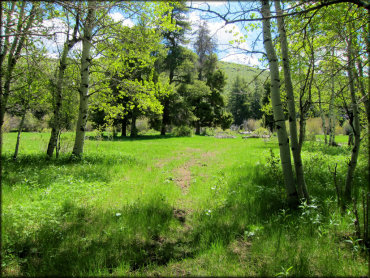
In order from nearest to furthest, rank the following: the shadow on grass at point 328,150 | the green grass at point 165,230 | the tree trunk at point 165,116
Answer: the green grass at point 165,230 → the shadow on grass at point 328,150 → the tree trunk at point 165,116

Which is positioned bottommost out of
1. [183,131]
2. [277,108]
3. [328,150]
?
[328,150]

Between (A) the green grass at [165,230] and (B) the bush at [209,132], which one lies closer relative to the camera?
(A) the green grass at [165,230]

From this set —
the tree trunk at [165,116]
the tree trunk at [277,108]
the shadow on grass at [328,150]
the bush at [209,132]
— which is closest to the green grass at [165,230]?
the tree trunk at [277,108]

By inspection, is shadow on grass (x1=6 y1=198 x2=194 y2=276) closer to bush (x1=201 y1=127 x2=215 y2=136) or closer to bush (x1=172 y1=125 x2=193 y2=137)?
bush (x1=172 y1=125 x2=193 y2=137)

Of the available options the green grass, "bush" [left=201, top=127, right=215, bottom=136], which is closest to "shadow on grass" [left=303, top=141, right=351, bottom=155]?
the green grass

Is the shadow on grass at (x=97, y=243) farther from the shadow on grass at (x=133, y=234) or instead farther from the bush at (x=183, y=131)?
the bush at (x=183, y=131)

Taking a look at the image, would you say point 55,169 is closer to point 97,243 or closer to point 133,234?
point 97,243

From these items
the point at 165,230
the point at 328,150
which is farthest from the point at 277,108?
the point at 328,150

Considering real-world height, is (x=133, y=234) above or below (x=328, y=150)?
below

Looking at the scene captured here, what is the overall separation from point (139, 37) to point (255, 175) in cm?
628

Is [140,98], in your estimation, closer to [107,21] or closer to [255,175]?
[107,21]

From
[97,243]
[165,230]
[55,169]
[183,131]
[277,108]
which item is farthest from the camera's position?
[183,131]

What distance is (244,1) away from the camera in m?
2.71

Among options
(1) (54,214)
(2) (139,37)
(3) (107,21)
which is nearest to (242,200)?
(1) (54,214)
